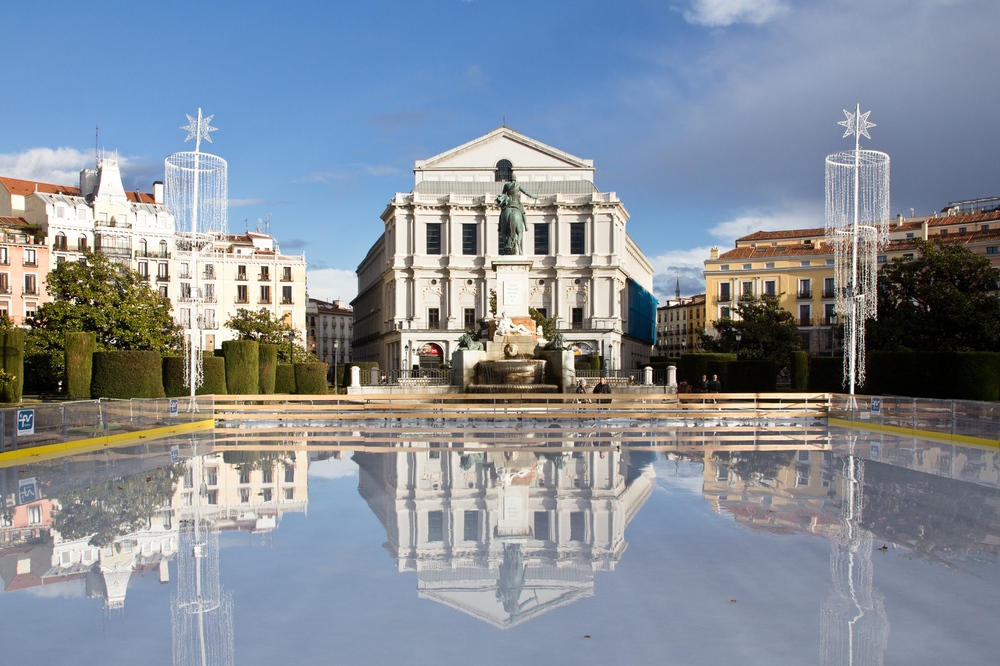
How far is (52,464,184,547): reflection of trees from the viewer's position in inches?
356

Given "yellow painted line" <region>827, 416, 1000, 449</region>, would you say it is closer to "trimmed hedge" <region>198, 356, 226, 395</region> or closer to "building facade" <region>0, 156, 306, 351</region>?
"trimmed hedge" <region>198, 356, 226, 395</region>

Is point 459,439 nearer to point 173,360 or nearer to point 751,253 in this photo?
point 173,360

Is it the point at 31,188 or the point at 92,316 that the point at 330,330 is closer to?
the point at 31,188

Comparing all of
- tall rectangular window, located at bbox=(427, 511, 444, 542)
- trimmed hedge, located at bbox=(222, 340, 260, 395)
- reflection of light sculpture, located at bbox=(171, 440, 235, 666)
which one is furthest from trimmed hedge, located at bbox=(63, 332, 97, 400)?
tall rectangular window, located at bbox=(427, 511, 444, 542)

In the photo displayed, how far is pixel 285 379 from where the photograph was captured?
42.3 metres

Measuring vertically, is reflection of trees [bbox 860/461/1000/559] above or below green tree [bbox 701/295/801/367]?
below

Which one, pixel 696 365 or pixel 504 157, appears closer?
Answer: pixel 696 365

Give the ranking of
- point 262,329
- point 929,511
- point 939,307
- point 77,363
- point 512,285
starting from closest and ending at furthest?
1. point 929,511
2. point 77,363
3. point 512,285
4. point 939,307
5. point 262,329

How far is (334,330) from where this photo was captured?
11919 cm

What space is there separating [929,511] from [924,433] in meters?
10.9

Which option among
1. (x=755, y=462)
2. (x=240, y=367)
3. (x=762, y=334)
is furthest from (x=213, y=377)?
(x=762, y=334)

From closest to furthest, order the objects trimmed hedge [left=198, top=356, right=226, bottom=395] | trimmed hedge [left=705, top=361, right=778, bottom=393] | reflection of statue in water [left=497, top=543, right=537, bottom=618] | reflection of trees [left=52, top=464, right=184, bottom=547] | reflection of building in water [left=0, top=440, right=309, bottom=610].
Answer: reflection of statue in water [left=497, top=543, right=537, bottom=618], reflection of building in water [left=0, top=440, right=309, bottom=610], reflection of trees [left=52, top=464, right=184, bottom=547], trimmed hedge [left=198, top=356, right=226, bottom=395], trimmed hedge [left=705, top=361, right=778, bottom=393]

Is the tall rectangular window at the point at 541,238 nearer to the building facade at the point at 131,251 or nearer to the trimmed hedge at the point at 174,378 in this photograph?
the building facade at the point at 131,251

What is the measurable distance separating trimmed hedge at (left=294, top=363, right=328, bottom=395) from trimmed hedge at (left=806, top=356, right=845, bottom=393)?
22.7 m
